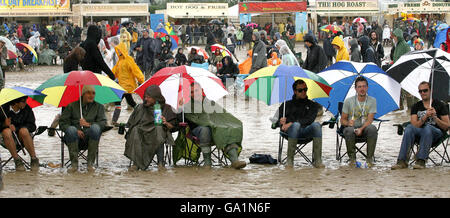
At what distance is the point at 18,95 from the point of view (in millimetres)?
8453

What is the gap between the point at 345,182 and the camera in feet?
25.9

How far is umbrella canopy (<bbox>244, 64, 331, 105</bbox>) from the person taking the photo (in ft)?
29.6

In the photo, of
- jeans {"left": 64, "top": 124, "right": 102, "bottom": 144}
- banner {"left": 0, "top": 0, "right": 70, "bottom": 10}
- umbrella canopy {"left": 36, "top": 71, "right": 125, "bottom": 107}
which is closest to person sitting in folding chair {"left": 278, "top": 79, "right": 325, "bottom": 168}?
umbrella canopy {"left": 36, "top": 71, "right": 125, "bottom": 107}

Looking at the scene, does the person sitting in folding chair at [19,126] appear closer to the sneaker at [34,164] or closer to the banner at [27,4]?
the sneaker at [34,164]

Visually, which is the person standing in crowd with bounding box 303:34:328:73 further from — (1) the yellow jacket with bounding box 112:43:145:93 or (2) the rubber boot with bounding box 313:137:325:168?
(2) the rubber boot with bounding box 313:137:325:168

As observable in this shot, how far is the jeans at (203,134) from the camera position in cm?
875

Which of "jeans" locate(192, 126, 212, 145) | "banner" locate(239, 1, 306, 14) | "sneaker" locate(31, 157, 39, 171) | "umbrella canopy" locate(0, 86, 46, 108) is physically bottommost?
"sneaker" locate(31, 157, 39, 171)

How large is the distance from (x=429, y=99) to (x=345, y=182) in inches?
59.8

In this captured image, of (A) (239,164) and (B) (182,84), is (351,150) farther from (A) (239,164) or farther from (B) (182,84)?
(B) (182,84)

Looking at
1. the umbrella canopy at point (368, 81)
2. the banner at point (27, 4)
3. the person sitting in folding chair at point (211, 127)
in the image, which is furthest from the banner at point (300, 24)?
the person sitting in folding chair at point (211, 127)

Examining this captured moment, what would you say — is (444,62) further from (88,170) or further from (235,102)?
(235,102)

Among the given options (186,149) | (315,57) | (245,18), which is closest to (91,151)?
(186,149)

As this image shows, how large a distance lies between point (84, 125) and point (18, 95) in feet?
2.56

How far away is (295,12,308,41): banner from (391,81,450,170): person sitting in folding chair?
107ft
